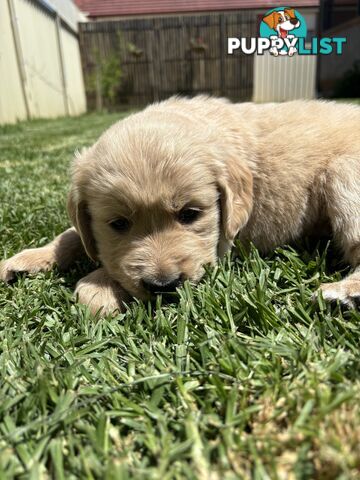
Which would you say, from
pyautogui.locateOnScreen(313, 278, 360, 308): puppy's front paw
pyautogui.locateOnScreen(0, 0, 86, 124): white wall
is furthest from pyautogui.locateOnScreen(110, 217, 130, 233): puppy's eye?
pyautogui.locateOnScreen(0, 0, 86, 124): white wall

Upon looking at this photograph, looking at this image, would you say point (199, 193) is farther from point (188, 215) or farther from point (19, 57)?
point (19, 57)

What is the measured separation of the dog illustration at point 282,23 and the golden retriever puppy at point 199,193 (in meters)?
12.1

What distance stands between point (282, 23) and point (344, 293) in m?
13.7

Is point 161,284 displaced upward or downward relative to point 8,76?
downward

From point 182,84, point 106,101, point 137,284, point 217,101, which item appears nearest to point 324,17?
point 182,84

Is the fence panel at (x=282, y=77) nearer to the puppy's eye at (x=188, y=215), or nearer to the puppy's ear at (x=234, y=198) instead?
the puppy's ear at (x=234, y=198)

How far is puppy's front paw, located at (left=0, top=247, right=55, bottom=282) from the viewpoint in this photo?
241 centimetres

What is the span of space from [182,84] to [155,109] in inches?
639

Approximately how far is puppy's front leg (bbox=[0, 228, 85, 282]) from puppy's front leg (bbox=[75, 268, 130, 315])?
1.26 ft

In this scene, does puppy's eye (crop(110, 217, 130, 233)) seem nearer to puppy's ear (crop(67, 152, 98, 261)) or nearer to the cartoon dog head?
puppy's ear (crop(67, 152, 98, 261))

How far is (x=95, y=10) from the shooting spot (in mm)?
20938

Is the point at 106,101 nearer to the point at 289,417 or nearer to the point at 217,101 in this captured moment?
the point at 217,101

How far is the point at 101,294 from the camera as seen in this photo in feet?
6.93

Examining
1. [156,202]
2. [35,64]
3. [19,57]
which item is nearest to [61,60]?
[35,64]
